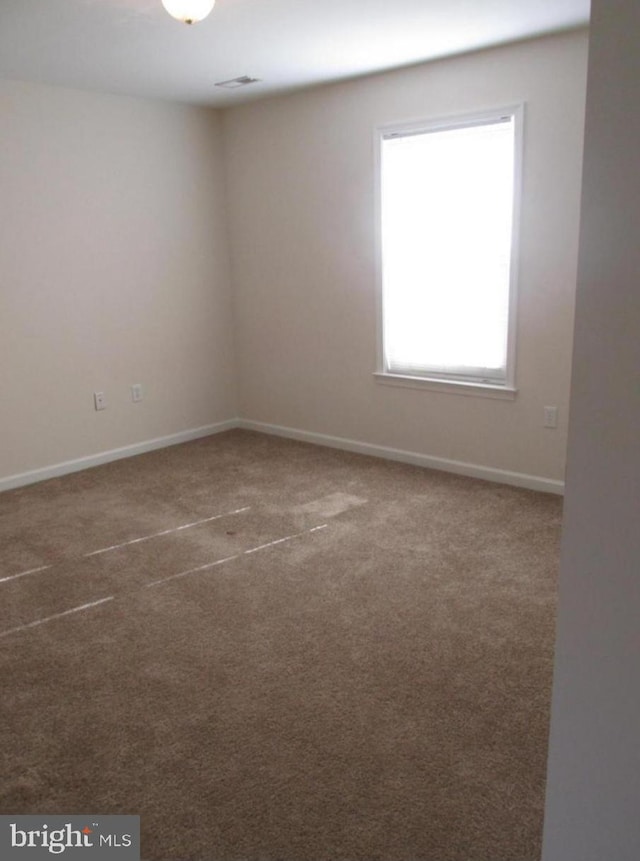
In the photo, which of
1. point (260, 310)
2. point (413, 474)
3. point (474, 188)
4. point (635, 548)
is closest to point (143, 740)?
point (635, 548)

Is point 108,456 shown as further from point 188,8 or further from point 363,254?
point 188,8

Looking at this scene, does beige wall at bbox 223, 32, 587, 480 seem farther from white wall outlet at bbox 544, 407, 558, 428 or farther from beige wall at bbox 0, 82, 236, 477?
beige wall at bbox 0, 82, 236, 477

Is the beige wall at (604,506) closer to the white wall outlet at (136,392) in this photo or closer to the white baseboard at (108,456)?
the white baseboard at (108,456)

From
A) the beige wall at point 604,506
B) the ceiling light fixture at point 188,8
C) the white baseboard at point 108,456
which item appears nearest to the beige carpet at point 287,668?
the white baseboard at point 108,456

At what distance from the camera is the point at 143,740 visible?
2.12 m

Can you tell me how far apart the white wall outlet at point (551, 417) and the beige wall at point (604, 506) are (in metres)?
3.03

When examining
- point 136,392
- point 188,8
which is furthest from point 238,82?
point 136,392

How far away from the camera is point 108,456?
496 cm

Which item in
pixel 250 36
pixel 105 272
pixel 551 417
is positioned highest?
pixel 250 36

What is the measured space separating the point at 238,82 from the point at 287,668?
349 centimetres

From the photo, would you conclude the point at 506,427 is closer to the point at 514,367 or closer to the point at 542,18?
the point at 514,367

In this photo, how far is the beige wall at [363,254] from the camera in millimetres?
3732

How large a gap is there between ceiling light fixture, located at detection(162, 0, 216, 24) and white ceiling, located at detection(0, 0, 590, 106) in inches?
9.2

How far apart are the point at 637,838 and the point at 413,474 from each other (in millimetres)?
3429
